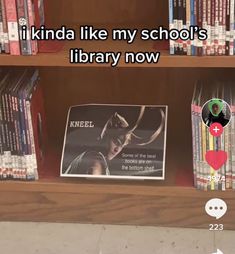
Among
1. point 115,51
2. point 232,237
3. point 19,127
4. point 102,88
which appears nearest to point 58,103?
point 102,88

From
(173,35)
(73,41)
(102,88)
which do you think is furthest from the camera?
(102,88)

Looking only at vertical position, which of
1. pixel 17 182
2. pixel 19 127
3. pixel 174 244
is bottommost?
pixel 174 244

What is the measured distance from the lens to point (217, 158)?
1362 millimetres

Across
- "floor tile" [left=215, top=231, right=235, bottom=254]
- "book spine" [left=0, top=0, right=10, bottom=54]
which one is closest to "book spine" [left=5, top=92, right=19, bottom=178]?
"book spine" [left=0, top=0, right=10, bottom=54]

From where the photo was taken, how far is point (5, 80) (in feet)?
4.73

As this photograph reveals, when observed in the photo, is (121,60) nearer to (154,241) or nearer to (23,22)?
(23,22)

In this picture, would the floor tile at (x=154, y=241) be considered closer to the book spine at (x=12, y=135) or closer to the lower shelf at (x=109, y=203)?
the lower shelf at (x=109, y=203)

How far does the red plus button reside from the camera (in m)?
1.33

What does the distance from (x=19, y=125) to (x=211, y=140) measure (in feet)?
1.43

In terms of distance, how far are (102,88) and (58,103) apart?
13 centimetres

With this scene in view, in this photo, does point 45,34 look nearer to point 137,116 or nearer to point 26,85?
point 26,85

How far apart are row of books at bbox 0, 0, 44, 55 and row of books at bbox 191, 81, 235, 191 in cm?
38

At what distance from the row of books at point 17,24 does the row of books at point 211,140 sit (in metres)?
0.38

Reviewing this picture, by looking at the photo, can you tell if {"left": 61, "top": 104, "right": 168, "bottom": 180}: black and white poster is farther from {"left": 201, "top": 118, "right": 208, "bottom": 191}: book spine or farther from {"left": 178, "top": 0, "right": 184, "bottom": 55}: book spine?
{"left": 178, "top": 0, "right": 184, "bottom": 55}: book spine
